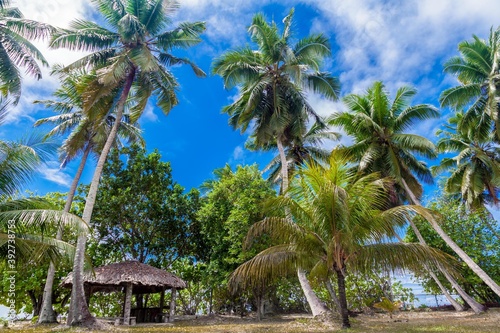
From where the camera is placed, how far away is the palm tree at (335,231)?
26.8 feet

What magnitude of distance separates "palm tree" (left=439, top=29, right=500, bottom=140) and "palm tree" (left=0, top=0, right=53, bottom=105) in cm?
1807

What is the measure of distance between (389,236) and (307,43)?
1090 centimetres

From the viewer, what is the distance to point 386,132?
55.4 feet

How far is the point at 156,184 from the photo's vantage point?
1922 centimetres

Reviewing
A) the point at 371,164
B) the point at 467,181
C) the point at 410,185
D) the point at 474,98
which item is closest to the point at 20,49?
the point at 371,164

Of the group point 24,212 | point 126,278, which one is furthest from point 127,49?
point 126,278

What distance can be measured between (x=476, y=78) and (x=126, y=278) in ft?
62.8

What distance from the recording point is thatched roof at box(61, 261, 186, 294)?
1437 centimetres

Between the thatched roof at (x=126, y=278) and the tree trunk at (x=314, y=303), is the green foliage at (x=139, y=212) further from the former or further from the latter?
the tree trunk at (x=314, y=303)

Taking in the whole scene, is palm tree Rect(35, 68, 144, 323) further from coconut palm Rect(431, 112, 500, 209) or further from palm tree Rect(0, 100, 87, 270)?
coconut palm Rect(431, 112, 500, 209)

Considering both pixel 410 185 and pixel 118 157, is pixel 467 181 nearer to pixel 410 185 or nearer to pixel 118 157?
pixel 410 185

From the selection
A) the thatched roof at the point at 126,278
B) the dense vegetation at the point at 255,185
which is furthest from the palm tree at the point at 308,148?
the thatched roof at the point at 126,278

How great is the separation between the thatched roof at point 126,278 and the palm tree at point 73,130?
5.59 ft

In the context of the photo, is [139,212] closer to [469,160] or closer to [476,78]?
[476,78]
